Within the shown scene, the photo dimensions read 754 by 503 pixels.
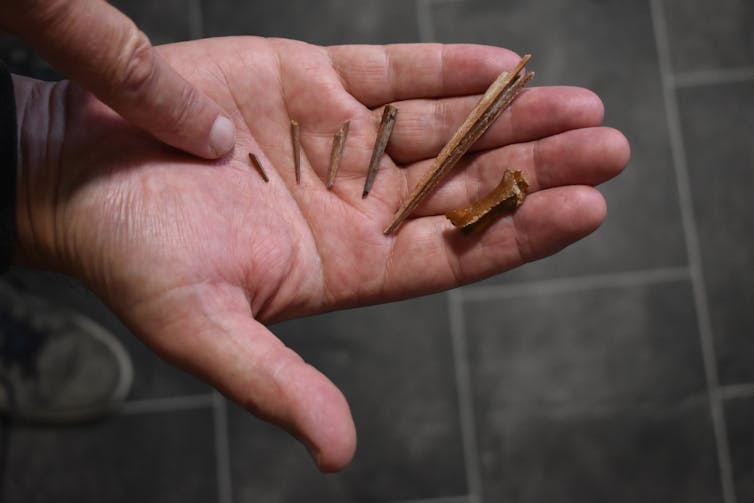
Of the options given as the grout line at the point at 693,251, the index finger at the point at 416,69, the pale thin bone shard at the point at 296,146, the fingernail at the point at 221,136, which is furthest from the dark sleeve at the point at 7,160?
the grout line at the point at 693,251

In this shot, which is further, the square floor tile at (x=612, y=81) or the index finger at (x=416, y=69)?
the square floor tile at (x=612, y=81)

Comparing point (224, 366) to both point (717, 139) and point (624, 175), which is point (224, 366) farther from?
point (717, 139)

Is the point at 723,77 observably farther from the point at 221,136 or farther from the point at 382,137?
the point at 221,136

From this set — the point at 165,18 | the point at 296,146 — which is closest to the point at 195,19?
the point at 165,18

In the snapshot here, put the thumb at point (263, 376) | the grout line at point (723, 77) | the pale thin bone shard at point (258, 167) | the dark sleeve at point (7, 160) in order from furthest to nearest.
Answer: the grout line at point (723, 77)
the pale thin bone shard at point (258, 167)
the dark sleeve at point (7, 160)
the thumb at point (263, 376)

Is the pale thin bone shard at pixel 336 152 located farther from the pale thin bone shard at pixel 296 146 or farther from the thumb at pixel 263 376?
the thumb at pixel 263 376

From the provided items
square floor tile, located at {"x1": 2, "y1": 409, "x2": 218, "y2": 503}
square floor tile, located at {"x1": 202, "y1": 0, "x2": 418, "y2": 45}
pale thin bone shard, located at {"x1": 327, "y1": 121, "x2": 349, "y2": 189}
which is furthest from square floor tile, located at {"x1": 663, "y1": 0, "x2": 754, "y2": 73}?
square floor tile, located at {"x1": 2, "y1": 409, "x2": 218, "y2": 503}

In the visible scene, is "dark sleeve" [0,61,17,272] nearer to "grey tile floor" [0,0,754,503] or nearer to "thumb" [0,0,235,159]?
"thumb" [0,0,235,159]

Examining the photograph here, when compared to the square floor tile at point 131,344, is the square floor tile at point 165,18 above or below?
above
